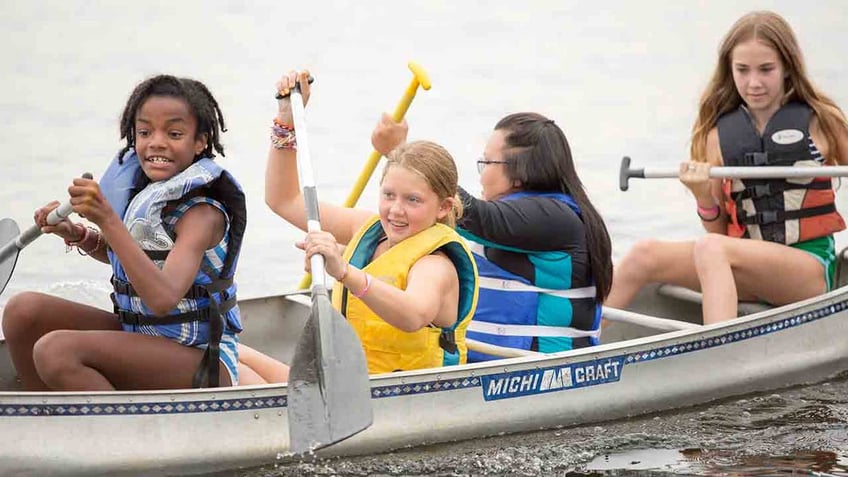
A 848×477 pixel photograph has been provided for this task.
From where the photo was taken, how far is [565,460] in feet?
16.2

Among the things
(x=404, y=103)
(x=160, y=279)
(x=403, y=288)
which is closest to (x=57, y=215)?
(x=160, y=279)

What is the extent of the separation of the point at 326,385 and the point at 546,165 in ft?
4.01

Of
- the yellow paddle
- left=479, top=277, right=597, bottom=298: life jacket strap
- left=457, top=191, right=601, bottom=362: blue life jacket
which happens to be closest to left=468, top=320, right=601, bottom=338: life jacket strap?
left=457, top=191, right=601, bottom=362: blue life jacket

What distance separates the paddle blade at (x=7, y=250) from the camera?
4.94m

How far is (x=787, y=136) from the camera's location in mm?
5965

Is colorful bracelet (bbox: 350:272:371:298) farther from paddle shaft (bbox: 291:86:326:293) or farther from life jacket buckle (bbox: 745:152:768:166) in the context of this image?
life jacket buckle (bbox: 745:152:768:166)

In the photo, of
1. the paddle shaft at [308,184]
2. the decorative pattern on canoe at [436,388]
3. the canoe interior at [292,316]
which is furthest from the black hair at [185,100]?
the canoe interior at [292,316]

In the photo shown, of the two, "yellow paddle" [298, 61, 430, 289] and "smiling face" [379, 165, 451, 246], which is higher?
"yellow paddle" [298, 61, 430, 289]

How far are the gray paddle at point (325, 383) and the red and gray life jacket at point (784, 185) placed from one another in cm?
230

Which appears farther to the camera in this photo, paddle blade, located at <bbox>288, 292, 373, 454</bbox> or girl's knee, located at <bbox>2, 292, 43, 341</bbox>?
girl's knee, located at <bbox>2, 292, 43, 341</bbox>

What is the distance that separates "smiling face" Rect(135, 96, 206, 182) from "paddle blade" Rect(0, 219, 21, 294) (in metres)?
0.80

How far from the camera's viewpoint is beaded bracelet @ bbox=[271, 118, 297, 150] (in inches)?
188

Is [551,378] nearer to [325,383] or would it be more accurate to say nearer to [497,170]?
[497,170]

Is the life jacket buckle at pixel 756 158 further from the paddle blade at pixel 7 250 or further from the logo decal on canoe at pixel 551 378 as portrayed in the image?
the paddle blade at pixel 7 250
